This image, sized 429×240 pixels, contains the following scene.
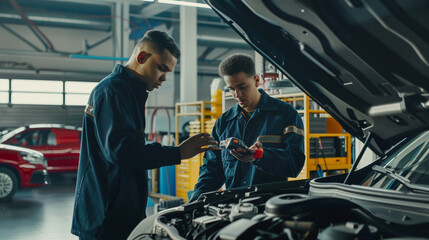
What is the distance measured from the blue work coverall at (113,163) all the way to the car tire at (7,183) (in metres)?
6.17

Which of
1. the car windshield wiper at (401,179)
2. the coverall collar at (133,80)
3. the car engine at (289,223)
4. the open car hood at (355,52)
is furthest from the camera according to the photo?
the coverall collar at (133,80)

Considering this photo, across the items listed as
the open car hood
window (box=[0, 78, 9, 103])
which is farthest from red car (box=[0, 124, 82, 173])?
the open car hood

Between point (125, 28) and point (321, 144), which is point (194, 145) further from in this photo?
point (125, 28)

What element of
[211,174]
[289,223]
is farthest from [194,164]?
[289,223]

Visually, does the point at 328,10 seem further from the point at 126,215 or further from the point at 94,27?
the point at 94,27

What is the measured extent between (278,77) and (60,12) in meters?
9.80

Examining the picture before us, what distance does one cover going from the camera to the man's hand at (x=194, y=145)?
1927 millimetres

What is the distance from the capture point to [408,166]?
1651 mm

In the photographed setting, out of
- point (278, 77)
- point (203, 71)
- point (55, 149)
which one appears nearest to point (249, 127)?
point (278, 77)

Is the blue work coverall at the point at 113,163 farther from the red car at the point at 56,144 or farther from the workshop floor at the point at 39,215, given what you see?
the red car at the point at 56,144

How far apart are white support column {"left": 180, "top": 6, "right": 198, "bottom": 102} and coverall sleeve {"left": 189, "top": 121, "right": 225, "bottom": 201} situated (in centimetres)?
635

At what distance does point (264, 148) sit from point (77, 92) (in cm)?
1396

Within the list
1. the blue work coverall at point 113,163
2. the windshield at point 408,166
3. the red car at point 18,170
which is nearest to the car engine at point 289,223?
the blue work coverall at point 113,163

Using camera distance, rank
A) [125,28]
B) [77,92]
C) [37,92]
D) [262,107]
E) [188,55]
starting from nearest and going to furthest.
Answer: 1. [262,107]
2. [188,55]
3. [125,28]
4. [37,92]
5. [77,92]
